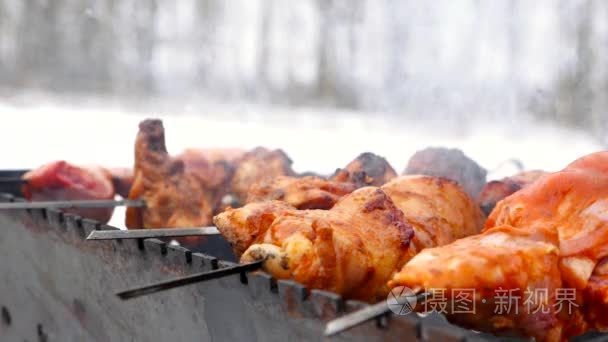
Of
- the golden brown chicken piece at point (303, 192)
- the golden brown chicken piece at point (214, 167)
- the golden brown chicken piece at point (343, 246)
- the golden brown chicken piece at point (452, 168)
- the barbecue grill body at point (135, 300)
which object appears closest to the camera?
the barbecue grill body at point (135, 300)

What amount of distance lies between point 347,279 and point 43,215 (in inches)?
60.6

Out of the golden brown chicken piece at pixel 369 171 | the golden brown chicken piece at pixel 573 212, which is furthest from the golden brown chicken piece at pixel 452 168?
the golden brown chicken piece at pixel 573 212

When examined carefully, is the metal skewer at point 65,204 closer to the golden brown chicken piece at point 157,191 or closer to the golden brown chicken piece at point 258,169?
the golden brown chicken piece at point 157,191

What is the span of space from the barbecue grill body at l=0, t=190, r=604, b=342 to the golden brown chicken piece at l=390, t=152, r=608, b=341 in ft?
0.38

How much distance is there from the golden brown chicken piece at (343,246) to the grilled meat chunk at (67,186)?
1992mm

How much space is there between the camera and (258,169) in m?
3.46

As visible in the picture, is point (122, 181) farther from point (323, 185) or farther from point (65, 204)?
point (323, 185)

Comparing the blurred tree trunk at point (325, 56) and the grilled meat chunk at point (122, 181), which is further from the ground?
the blurred tree trunk at point (325, 56)

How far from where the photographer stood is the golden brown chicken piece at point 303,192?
2314mm

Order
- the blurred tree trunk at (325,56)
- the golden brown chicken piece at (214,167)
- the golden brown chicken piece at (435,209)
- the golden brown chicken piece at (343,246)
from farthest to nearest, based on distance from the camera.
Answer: the blurred tree trunk at (325,56) → the golden brown chicken piece at (214,167) → the golden brown chicken piece at (435,209) → the golden brown chicken piece at (343,246)

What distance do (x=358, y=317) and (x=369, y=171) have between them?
1.60m

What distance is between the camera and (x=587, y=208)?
1.85 meters

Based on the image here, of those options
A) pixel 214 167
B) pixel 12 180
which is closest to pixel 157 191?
pixel 214 167

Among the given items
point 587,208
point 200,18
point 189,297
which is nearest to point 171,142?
point 200,18
